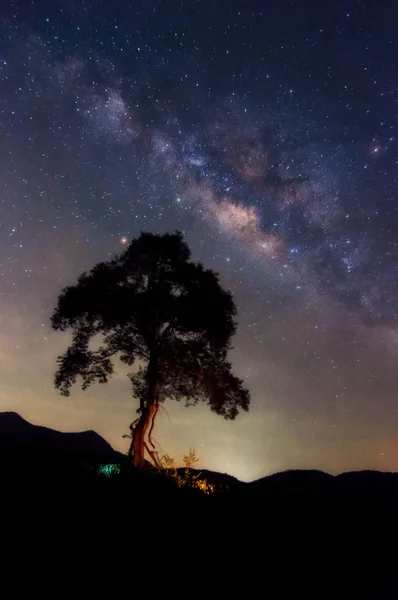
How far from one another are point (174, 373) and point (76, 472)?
1214 centimetres

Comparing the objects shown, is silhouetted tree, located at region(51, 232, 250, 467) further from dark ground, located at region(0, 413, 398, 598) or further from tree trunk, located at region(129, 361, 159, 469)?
dark ground, located at region(0, 413, 398, 598)

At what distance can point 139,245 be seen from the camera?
21047mm

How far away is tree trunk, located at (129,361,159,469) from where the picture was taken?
726 inches

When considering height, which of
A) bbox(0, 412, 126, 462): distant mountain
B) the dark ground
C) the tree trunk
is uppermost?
bbox(0, 412, 126, 462): distant mountain

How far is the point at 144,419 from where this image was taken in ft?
62.6

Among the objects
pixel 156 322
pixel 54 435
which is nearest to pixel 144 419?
pixel 156 322

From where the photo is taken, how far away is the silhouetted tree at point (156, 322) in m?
19.6

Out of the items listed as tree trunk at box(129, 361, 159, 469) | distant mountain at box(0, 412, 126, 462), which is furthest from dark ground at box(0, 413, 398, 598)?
distant mountain at box(0, 412, 126, 462)

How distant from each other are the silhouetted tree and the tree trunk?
0.17 feet

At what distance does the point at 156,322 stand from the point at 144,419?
16.4 feet

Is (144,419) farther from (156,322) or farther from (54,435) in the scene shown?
(54,435)

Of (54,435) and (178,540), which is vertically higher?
(54,435)

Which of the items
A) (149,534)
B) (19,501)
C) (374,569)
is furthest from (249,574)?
(374,569)

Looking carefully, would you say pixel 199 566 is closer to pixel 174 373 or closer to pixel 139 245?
pixel 174 373
